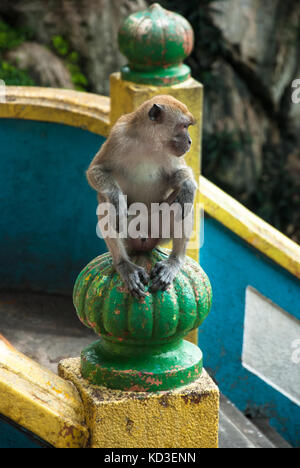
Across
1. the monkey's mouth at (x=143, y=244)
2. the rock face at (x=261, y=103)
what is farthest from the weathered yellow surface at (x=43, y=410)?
the rock face at (x=261, y=103)

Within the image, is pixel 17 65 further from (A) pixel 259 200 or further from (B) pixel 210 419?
(B) pixel 210 419

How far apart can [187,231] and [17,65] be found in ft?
17.8

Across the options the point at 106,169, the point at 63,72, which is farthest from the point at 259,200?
the point at 106,169

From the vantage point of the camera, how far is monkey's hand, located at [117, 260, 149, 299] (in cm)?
221

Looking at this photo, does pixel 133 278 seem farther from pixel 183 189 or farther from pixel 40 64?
pixel 40 64

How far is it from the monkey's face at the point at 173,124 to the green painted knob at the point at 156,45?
3.69ft

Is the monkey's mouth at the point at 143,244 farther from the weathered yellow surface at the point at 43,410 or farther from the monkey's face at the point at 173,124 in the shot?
the weathered yellow surface at the point at 43,410

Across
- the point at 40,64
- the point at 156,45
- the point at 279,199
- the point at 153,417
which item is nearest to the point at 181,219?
the point at 153,417

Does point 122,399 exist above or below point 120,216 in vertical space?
below

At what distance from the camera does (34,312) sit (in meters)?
4.96

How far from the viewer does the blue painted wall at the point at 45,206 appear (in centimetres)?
491

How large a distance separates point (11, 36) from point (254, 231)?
474 cm

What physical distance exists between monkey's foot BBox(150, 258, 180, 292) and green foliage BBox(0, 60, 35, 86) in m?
5.04

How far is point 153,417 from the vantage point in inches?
88.1
